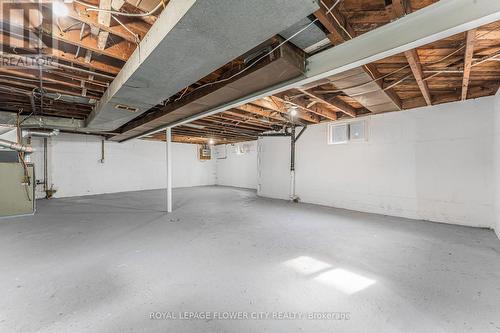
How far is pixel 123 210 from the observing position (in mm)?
4723

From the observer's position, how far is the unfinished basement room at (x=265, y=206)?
1.45m

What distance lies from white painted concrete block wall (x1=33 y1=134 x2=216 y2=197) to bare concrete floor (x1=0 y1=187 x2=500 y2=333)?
3598mm

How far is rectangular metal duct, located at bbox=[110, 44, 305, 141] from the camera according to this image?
190 centimetres

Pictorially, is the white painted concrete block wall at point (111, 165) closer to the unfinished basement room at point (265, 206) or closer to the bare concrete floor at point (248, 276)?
the unfinished basement room at point (265, 206)

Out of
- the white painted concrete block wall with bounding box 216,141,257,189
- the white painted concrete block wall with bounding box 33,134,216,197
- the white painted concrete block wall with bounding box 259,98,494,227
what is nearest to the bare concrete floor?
the white painted concrete block wall with bounding box 259,98,494,227

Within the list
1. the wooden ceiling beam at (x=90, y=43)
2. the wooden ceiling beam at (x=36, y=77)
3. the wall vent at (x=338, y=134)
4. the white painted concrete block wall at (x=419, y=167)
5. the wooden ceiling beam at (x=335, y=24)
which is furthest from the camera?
the wall vent at (x=338, y=134)

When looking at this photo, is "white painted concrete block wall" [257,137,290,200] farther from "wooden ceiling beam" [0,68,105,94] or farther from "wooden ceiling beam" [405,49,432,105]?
"wooden ceiling beam" [0,68,105,94]

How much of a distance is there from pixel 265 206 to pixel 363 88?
3469mm

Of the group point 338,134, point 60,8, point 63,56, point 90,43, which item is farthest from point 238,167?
point 60,8

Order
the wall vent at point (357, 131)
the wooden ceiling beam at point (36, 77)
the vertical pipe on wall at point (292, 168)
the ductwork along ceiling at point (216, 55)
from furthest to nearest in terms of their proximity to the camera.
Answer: the vertical pipe on wall at point (292, 168)
the wall vent at point (357, 131)
the wooden ceiling beam at point (36, 77)
the ductwork along ceiling at point (216, 55)

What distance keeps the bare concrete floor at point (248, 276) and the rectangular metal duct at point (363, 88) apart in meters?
2.15

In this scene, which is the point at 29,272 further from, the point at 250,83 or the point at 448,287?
the point at 448,287

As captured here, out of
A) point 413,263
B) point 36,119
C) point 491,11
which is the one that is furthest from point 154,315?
point 36,119

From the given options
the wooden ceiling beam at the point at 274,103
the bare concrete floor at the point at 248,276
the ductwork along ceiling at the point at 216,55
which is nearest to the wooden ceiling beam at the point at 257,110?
the wooden ceiling beam at the point at 274,103
